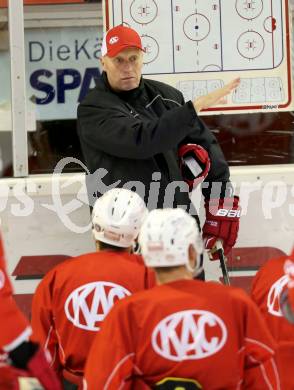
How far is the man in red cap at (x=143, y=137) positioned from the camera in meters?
3.81

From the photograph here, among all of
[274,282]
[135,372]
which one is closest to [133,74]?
[274,282]

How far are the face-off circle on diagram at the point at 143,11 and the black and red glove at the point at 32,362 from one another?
2354 millimetres

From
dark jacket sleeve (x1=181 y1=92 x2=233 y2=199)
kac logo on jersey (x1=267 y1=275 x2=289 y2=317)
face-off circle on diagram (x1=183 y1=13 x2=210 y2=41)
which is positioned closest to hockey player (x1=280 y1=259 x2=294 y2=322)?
kac logo on jersey (x1=267 y1=275 x2=289 y2=317)

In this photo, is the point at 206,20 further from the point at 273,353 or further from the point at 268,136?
the point at 273,353

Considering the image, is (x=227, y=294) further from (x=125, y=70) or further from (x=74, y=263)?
(x=125, y=70)

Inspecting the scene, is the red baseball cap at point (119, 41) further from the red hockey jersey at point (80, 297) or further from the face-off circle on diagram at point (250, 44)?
the red hockey jersey at point (80, 297)

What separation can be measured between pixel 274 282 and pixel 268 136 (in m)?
1.49

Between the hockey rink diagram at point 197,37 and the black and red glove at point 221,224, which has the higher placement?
the hockey rink diagram at point 197,37

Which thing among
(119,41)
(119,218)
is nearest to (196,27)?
(119,41)

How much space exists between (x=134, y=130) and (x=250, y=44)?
3.72 feet

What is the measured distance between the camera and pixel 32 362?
2703 mm

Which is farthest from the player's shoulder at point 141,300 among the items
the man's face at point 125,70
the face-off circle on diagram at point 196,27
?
the face-off circle on diagram at point 196,27

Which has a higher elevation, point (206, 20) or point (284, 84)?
point (206, 20)

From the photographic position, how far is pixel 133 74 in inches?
159
